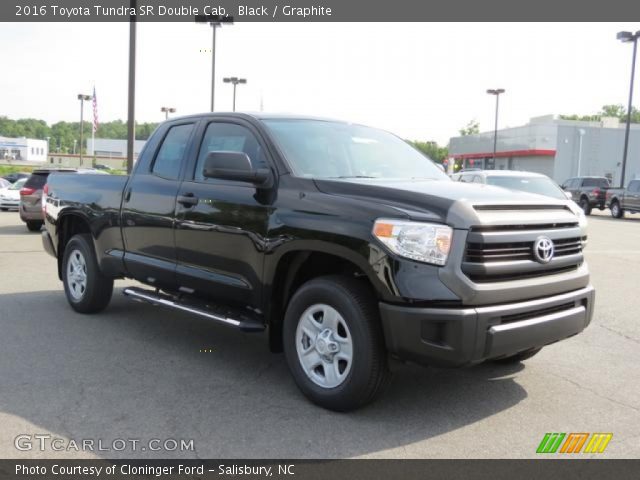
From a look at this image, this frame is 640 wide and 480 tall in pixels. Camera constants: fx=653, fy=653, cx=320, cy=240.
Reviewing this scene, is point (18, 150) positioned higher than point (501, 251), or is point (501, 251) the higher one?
point (18, 150)

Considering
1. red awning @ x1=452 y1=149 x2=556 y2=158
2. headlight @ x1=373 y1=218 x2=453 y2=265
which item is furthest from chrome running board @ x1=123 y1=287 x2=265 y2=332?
red awning @ x1=452 y1=149 x2=556 y2=158

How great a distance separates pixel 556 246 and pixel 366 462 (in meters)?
1.89

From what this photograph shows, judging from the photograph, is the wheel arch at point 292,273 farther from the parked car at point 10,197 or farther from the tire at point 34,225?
the parked car at point 10,197

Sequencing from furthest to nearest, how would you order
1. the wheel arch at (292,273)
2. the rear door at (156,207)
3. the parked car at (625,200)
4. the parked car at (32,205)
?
the parked car at (625,200) → the parked car at (32,205) → the rear door at (156,207) → the wheel arch at (292,273)

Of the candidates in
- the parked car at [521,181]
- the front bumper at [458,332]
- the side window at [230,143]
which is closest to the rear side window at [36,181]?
the parked car at [521,181]

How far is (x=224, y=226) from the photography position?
16.1 feet

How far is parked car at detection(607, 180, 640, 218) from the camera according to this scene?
27.2 meters

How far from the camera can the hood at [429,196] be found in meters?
3.84

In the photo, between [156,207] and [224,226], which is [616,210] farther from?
[224,226]

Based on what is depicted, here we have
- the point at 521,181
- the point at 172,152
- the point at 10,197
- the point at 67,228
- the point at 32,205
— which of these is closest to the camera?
the point at 172,152

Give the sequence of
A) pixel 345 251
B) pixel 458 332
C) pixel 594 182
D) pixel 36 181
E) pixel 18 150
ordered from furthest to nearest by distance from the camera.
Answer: pixel 18 150 → pixel 594 182 → pixel 36 181 → pixel 345 251 → pixel 458 332

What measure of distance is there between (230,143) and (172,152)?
806 mm

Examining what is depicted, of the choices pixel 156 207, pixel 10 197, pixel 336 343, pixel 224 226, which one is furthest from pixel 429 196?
pixel 10 197

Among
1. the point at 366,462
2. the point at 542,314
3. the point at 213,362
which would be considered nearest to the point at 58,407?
the point at 213,362
